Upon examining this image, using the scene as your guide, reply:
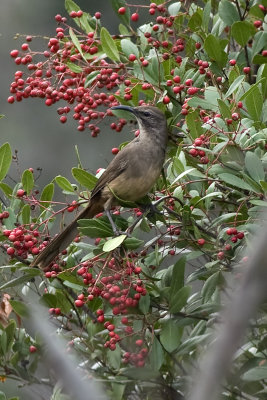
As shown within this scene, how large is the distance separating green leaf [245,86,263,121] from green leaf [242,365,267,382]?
2.99ft

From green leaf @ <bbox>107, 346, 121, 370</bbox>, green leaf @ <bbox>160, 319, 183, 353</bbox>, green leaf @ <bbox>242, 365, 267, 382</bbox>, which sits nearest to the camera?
green leaf @ <bbox>242, 365, 267, 382</bbox>

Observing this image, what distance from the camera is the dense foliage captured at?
9.42ft

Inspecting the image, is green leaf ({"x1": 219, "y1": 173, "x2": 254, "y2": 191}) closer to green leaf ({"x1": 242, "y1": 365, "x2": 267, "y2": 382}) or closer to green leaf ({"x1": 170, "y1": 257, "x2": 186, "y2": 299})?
green leaf ({"x1": 170, "y1": 257, "x2": 186, "y2": 299})

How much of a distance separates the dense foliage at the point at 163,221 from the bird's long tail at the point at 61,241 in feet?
0.12

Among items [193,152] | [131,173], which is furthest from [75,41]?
[193,152]

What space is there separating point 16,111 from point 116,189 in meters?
8.79

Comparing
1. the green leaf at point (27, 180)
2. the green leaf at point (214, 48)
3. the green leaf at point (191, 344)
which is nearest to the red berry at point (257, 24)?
the green leaf at point (214, 48)

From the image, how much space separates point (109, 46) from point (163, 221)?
873mm

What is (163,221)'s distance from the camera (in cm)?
309

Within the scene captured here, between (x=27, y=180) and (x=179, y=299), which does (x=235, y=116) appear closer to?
(x=179, y=299)

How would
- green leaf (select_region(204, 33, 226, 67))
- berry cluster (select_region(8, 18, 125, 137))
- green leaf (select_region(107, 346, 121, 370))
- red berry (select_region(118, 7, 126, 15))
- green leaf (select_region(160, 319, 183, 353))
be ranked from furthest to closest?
red berry (select_region(118, 7, 126, 15)) → berry cluster (select_region(8, 18, 125, 137)) → green leaf (select_region(204, 33, 226, 67)) → green leaf (select_region(107, 346, 121, 370)) → green leaf (select_region(160, 319, 183, 353))

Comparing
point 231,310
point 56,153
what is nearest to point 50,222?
point 231,310

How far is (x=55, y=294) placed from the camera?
332 centimetres

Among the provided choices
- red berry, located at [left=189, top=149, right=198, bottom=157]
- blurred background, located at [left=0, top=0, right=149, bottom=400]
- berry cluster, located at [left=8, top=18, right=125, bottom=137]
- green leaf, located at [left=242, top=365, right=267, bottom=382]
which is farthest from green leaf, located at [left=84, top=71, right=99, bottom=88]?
blurred background, located at [left=0, top=0, right=149, bottom=400]
